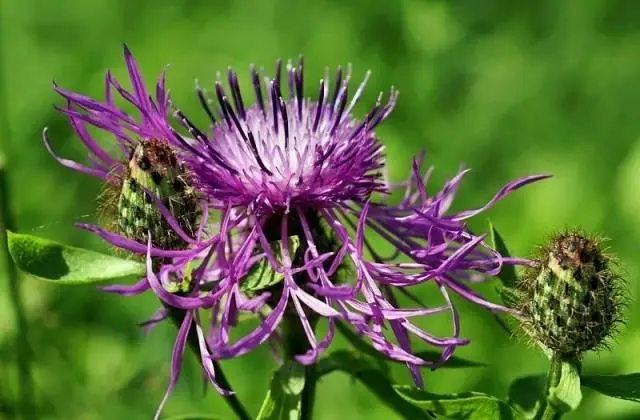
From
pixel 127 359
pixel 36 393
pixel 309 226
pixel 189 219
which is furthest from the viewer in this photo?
pixel 127 359

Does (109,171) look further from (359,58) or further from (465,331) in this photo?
(359,58)

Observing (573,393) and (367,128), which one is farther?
(367,128)

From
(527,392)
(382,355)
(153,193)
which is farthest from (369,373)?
(153,193)

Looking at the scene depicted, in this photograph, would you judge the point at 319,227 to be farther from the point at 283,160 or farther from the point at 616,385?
the point at 616,385

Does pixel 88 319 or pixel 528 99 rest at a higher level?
pixel 528 99

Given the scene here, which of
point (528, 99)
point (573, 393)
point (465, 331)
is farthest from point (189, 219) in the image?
point (528, 99)

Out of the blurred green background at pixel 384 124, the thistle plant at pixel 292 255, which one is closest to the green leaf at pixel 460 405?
the thistle plant at pixel 292 255

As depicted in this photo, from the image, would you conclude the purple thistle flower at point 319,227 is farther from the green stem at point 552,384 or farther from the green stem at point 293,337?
the green stem at point 552,384
